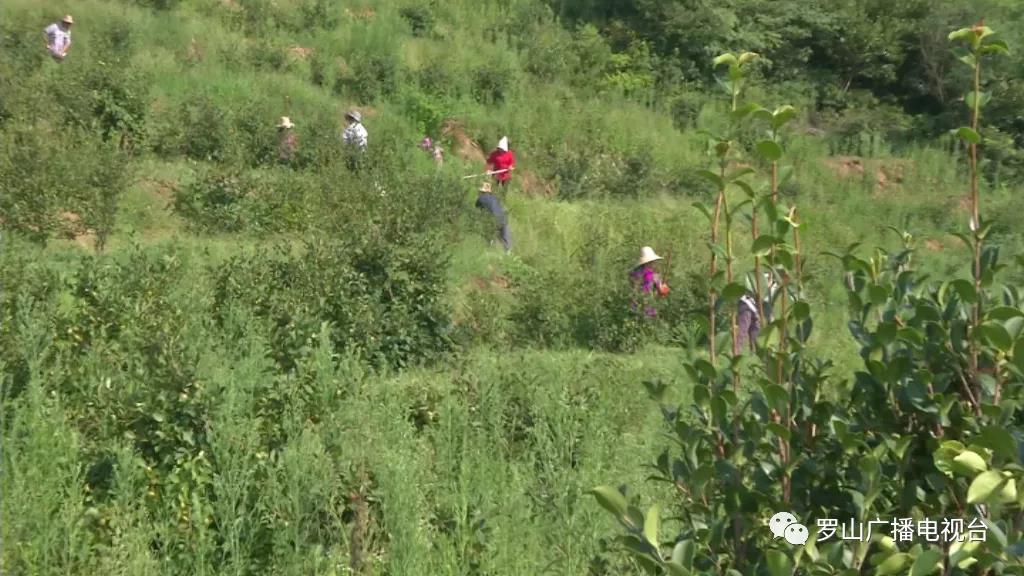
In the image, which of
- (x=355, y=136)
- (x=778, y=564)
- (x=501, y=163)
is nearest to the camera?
(x=778, y=564)

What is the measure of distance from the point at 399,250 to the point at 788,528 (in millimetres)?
6002

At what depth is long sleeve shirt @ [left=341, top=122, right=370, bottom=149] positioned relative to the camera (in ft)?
42.6

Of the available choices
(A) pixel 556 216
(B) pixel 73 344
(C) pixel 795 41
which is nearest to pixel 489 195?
(A) pixel 556 216

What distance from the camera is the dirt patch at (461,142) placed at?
643 inches

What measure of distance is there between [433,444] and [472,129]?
12249mm

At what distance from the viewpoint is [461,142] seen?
16.5 meters

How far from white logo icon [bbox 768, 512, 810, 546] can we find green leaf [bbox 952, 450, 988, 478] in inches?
12.9

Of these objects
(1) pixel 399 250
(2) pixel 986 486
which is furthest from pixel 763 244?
(1) pixel 399 250

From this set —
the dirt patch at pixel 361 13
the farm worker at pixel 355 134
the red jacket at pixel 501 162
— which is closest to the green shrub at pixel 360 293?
the farm worker at pixel 355 134

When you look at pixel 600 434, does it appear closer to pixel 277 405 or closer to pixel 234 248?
pixel 277 405

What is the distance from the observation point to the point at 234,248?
9.29 meters

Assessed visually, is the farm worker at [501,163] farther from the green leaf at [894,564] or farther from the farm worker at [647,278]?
the green leaf at [894,564]

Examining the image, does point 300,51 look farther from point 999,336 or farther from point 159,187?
point 999,336

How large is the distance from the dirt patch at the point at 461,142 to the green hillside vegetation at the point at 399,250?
50 mm
